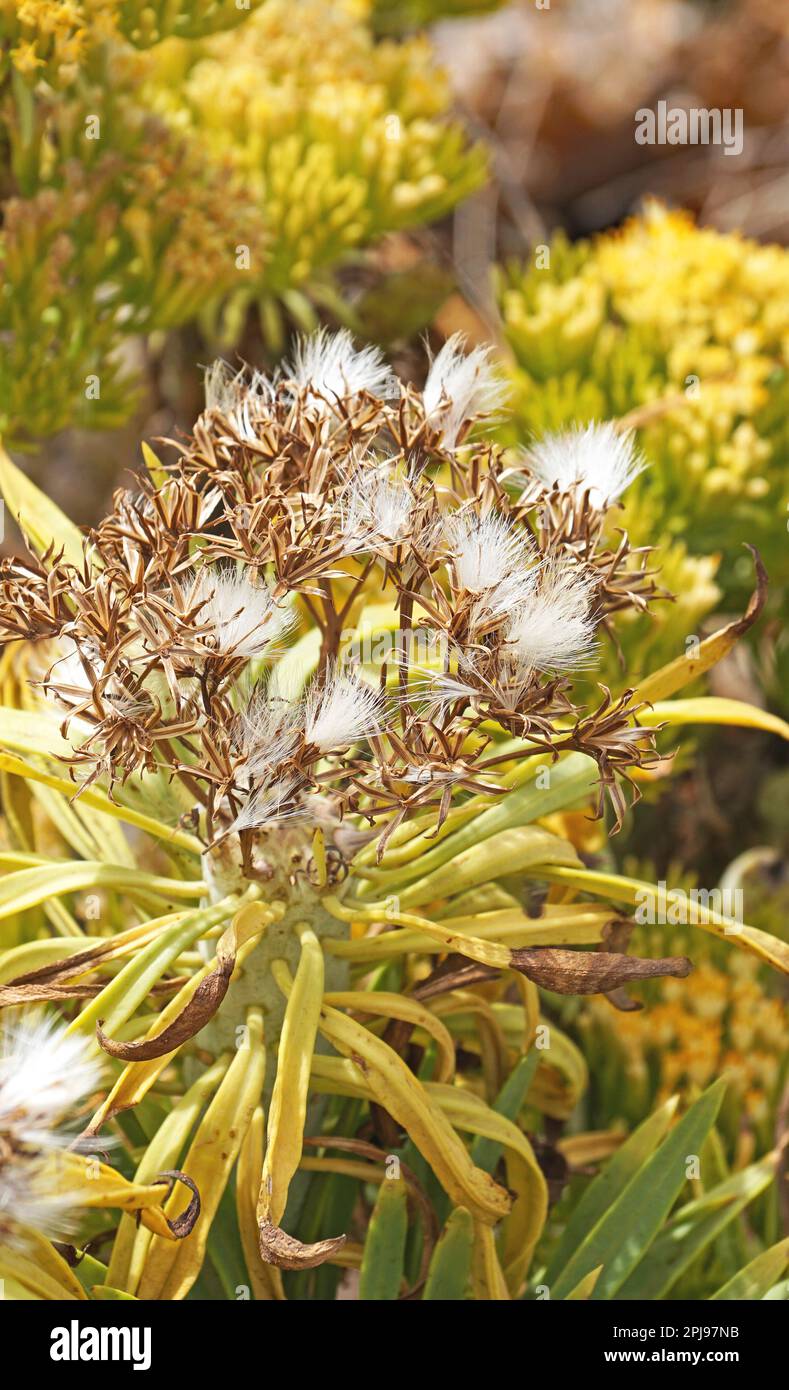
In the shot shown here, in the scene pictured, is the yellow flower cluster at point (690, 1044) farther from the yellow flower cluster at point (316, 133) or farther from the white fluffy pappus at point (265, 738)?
the yellow flower cluster at point (316, 133)

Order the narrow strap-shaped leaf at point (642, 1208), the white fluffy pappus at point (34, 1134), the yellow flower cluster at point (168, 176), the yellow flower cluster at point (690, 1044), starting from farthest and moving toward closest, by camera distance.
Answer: the yellow flower cluster at point (690, 1044), the yellow flower cluster at point (168, 176), the narrow strap-shaped leaf at point (642, 1208), the white fluffy pappus at point (34, 1134)

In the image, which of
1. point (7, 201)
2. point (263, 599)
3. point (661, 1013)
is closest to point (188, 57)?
point (7, 201)

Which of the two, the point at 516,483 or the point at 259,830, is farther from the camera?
the point at 516,483

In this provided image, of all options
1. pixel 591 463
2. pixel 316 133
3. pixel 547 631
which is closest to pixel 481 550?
pixel 547 631

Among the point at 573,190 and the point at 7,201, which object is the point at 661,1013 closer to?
the point at 7,201
